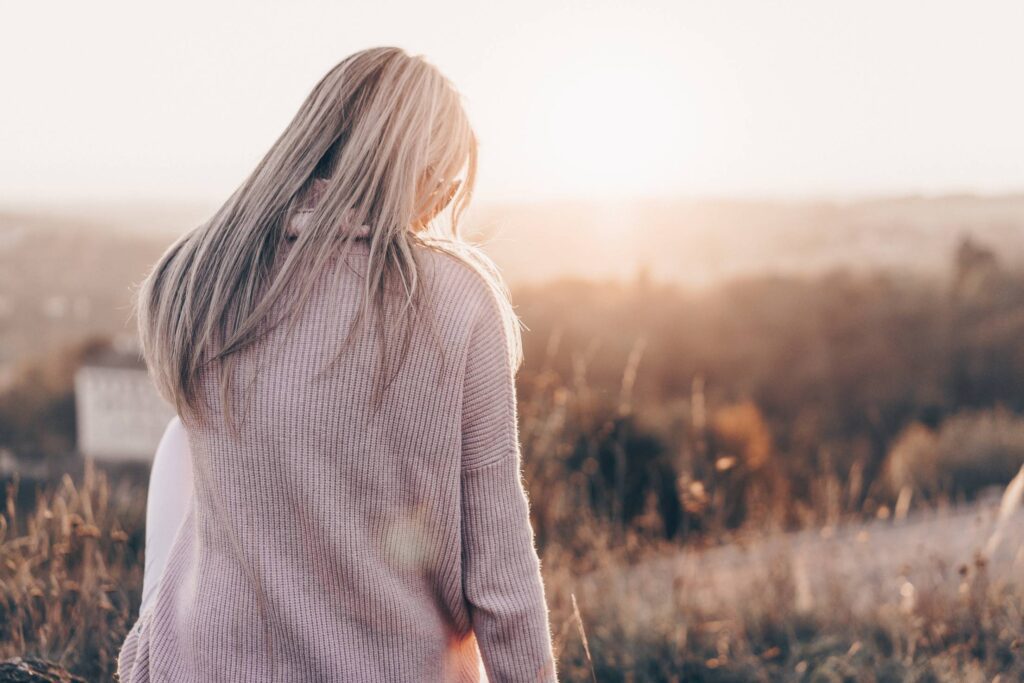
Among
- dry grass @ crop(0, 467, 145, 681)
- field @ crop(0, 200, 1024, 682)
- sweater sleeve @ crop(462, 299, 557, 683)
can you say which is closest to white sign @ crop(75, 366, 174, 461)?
field @ crop(0, 200, 1024, 682)

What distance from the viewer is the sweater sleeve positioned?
1193mm

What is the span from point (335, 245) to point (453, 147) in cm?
27

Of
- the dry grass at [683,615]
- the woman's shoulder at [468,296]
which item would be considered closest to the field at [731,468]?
the dry grass at [683,615]

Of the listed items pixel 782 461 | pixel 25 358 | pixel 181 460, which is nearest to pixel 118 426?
pixel 25 358

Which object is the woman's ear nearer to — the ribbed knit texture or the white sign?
the ribbed knit texture

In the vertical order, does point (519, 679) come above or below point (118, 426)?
above

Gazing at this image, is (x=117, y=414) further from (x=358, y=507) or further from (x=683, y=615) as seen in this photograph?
(x=358, y=507)

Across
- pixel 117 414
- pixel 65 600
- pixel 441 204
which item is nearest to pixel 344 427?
pixel 441 204

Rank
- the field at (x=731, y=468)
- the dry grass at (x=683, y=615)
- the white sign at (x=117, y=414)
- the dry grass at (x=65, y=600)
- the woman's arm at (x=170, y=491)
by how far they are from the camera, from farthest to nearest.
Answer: the white sign at (x=117, y=414), the field at (x=731, y=468), the dry grass at (x=683, y=615), the dry grass at (x=65, y=600), the woman's arm at (x=170, y=491)

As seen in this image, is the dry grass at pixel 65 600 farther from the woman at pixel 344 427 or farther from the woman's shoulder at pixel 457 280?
the woman's shoulder at pixel 457 280

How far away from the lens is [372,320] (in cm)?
114

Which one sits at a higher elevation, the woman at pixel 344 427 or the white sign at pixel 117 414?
the woman at pixel 344 427

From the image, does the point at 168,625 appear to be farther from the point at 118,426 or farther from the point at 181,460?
the point at 118,426

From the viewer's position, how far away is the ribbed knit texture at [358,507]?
115 cm
